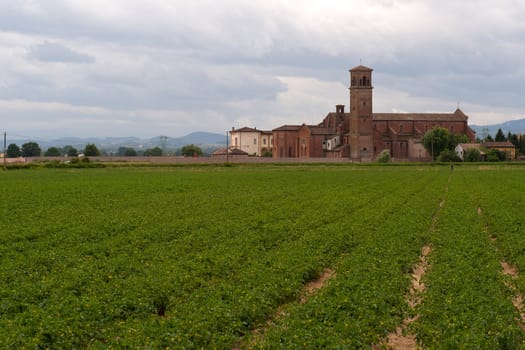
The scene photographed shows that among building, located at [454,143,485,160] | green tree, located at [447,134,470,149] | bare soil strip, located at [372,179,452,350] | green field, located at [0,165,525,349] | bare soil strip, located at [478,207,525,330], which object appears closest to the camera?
green field, located at [0,165,525,349]

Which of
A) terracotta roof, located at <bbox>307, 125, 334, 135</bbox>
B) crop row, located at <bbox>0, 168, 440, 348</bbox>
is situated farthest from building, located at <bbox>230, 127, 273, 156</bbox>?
crop row, located at <bbox>0, 168, 440, 348</bbox>

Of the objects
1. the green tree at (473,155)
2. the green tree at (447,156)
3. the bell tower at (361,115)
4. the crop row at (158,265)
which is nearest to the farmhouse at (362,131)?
the bell tower at (361,115)

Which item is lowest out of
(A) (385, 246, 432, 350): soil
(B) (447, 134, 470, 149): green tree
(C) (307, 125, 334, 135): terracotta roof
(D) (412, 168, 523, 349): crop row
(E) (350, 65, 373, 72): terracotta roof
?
(A) (385, 246, 432, 350): soil

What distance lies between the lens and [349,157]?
135 m

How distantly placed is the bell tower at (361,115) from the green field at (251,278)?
10529cm

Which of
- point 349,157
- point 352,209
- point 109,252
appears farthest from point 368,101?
point 109,252

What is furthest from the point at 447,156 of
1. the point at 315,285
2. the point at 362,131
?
the point at 315,285

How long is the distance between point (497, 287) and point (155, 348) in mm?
7812

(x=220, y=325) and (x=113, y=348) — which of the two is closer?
(x=113, y=348)

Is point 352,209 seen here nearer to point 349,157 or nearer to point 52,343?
point 52,343

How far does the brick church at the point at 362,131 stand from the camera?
134 m

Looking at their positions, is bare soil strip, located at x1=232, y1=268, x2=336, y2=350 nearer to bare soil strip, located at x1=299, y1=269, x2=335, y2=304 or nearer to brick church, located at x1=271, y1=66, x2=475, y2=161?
bare soil strip, located at x1=299, y1=269, x2=335, y2=304

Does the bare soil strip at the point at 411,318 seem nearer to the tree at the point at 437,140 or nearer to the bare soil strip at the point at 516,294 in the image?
the bare soil strip at the point at 516,294

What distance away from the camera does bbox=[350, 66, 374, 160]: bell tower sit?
13400 cm
